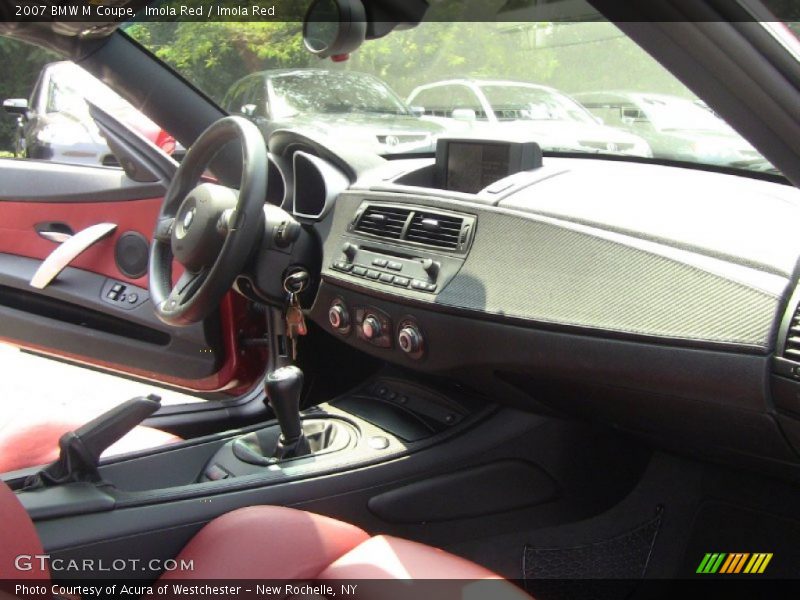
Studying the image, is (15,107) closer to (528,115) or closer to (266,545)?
(528,115)

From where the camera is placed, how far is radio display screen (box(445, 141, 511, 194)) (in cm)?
206

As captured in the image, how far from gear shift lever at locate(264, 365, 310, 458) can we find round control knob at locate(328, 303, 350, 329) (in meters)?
0.25

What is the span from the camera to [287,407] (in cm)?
190

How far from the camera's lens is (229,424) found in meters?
2.49

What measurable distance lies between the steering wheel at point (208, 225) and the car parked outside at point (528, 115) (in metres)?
0.68

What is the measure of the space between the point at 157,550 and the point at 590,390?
2.95ft

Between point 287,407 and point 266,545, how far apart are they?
0.56m

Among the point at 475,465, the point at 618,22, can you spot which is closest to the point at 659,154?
the point at 475,465

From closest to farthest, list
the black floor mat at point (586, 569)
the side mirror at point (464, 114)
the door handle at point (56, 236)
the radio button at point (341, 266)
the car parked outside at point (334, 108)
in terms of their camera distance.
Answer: the black floor mat at point (586, 569) → the radio button at point (341, 266) → the side mirror at point (464, 114) → the car parked outside at point (334, 108) → the door handle at point (56, 236)

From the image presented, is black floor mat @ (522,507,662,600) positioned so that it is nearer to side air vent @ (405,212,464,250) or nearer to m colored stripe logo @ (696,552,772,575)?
m colored stripe logo @ (696,552,772,575)

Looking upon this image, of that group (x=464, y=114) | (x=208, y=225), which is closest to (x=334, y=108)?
(x=464, y=114)

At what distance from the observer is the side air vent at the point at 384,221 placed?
2.01m

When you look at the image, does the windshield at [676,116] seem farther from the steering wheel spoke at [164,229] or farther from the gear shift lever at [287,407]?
the steering wheel spoke at [164,229]

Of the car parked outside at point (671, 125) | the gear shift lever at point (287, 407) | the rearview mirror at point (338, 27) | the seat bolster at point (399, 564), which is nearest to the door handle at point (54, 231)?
the gear shift lever at point (287, 407)
